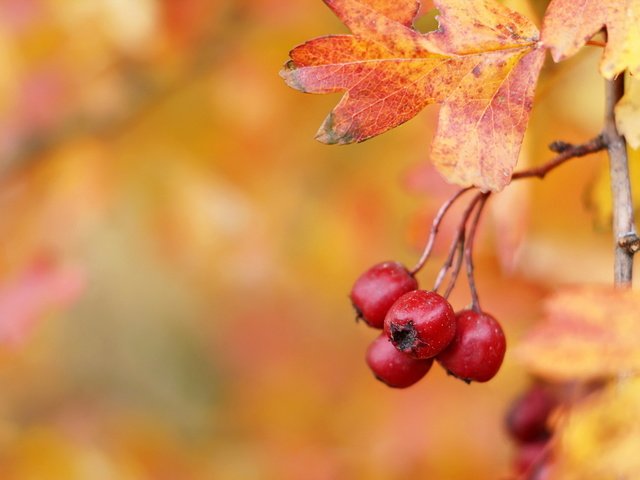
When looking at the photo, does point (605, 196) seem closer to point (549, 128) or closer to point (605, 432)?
point (605, 432)

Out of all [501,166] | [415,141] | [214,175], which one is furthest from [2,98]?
[501,166]

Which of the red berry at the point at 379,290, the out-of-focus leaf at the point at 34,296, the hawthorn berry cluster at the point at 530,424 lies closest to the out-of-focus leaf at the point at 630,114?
the red berry at the point at 379,290

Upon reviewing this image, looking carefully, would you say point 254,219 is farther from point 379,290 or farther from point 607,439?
point 607,439

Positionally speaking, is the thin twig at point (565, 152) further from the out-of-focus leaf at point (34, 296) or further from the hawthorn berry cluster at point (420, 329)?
the out-of-focus leaf at point (34, 296)

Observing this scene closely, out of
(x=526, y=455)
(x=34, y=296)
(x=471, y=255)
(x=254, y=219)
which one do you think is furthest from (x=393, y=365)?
(x=254, y=219)

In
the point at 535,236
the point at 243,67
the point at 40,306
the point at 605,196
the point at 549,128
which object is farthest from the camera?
the point at 243,67

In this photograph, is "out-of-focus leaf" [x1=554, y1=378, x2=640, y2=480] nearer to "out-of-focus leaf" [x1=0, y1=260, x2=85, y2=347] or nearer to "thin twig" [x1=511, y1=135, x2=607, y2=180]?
"thin twig" [x1=511, y1=135, x2=607, y2=180]
